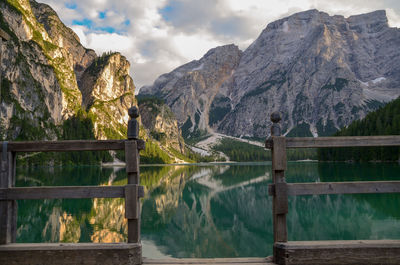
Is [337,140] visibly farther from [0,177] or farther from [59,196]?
[0,177]

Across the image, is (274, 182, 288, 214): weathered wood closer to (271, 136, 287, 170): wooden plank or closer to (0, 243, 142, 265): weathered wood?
(271, 136, 287, 170): wooden plank

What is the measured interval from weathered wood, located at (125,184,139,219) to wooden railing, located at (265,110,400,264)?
3.34m

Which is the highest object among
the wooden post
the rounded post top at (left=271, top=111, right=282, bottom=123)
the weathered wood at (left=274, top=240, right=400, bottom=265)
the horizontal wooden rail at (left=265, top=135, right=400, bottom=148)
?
the rounded post top at (left=271, top=111, right=282, bottom=123)

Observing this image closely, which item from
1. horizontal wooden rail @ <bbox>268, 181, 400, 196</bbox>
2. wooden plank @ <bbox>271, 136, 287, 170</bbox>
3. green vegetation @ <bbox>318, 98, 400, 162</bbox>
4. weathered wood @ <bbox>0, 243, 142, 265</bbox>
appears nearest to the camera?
weathered wood @ <bbox>0, 243, 142, 265</bbox>

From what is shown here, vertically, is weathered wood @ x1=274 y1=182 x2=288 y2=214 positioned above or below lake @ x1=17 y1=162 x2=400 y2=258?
above

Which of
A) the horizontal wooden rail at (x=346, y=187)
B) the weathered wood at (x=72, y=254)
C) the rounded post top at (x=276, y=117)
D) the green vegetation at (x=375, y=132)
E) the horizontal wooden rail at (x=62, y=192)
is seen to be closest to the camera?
the weathered wood at (x=72, y=254)

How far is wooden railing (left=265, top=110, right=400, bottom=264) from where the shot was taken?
715 centimetres

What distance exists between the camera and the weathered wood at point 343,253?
22.5 ft

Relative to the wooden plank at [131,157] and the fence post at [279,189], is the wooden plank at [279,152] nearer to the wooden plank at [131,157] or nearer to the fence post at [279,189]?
the fence post at [279,189]

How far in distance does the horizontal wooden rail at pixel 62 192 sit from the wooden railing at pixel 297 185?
343 cm

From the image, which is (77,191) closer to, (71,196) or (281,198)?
(71,196)

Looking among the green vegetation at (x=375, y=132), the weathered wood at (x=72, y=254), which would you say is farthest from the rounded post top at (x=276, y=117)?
the green vegetation at (x=375, y=132)

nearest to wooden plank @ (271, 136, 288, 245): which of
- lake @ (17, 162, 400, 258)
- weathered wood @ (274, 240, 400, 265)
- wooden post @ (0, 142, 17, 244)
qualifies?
weathered wood @ (274, 240, 400, 265)

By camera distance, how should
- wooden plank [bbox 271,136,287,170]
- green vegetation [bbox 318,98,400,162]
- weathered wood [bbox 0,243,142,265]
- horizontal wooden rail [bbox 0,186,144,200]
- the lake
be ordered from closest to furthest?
weathered wood [bbox 0,243,142,265] < horizontal wooden rail [bbox 0,186,144,200] < wooden plank [bbox 271,136,287,170] < the lake < green vegetation [bbox 318,98,400,162]
